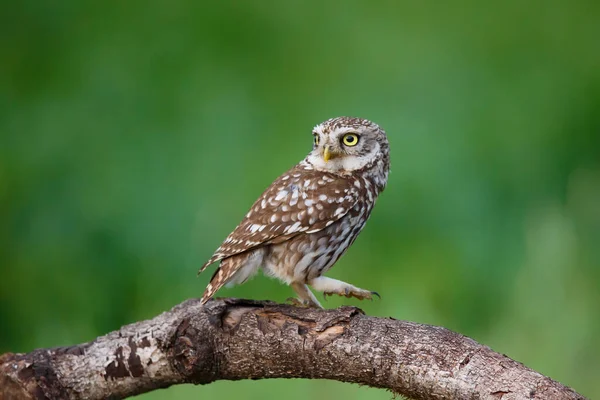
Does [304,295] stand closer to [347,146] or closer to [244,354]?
[244,354]

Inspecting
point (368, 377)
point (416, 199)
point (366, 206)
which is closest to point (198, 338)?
point (368, 377)

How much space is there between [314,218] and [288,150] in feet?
3.76

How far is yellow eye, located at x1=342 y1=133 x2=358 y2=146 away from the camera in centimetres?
290

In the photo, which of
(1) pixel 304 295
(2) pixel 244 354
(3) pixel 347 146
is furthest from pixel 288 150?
(2) pixel 244 354

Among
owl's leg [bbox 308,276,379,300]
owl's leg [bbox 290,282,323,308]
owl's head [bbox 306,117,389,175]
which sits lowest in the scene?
owl's leg [bbox 290,282,323,308]

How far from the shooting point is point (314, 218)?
9.12ft

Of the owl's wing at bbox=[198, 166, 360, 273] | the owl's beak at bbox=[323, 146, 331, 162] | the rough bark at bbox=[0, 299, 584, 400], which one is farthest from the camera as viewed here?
the owl's beak at bbox=[323, 146, 331, 162]

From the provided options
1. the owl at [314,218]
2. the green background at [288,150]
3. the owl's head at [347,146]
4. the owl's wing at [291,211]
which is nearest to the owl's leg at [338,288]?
the owl at [314,218]

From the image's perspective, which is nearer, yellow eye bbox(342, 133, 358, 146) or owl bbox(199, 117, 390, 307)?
owl bbox(199, 117, 390, 307)

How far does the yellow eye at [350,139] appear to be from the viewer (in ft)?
9.51

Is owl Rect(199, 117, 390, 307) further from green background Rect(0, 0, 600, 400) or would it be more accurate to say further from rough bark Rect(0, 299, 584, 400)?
green background Rect(0, 0, 600, 400)

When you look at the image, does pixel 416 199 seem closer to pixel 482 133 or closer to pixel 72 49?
pixel 482 133

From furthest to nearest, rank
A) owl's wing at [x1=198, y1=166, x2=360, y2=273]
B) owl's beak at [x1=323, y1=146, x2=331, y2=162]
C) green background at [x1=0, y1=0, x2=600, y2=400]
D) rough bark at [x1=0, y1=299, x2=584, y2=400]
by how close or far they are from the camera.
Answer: green background at [x1=0, y1=0, x2=600, y2=400]
owl's beak at [x1=323, y1=146, x2=331, y2=162]
owl's wing at [x1=198, y1=166, x2=360, y2=273]
rough bark at [x1=0, y1=299, x2=584, y2=400]

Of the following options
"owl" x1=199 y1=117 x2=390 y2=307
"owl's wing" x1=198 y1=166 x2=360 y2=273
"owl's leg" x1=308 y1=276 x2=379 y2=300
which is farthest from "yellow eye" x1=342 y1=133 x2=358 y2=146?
"owl's leg" x1=308 y1=276 x2=379 y2=300
